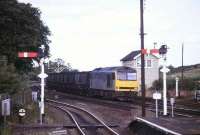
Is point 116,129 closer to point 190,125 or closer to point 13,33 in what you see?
point 190,125

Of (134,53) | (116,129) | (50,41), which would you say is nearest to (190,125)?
(116,129)

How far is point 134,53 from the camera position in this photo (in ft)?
244

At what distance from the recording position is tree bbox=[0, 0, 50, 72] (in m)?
45.3

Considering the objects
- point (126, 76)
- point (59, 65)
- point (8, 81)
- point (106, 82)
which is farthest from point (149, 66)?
point (59, 65)

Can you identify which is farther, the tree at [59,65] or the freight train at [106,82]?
the tree at [59,65]

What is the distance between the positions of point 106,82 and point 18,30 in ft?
31.4

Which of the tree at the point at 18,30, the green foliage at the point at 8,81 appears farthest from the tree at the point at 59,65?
the green foliage at the point at 8,81

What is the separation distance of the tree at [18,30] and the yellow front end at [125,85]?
696 cm

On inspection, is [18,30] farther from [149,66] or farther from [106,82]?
[149,66]

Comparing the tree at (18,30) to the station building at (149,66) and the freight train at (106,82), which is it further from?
the station building at (149,66)

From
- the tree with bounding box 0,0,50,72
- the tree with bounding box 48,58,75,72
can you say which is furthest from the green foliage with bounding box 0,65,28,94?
the tree with bounding box 48,58,75,72

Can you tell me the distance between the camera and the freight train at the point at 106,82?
45625 mm

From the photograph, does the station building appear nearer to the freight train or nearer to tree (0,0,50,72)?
the freight train

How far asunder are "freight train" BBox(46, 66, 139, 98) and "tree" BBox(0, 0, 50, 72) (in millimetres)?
6548
